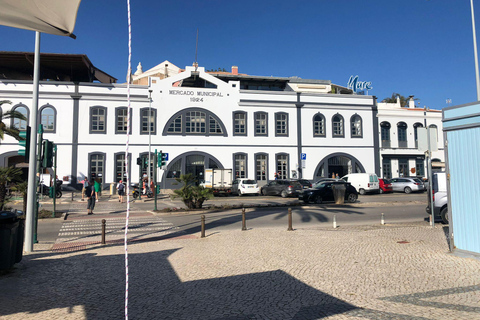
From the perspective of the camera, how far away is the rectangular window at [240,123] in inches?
1448

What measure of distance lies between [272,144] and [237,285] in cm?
3155

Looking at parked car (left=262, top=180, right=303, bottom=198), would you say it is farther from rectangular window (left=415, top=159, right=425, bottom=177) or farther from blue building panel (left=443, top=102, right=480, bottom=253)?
blue building panel (left=443, top=102, right=480, bottom=253)

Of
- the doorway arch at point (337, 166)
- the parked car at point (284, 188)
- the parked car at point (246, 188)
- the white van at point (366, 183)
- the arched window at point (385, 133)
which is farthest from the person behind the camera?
the arched window at point (385, 133)

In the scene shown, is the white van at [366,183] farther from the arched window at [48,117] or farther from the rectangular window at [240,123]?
Answer: the arched window at [48,117]

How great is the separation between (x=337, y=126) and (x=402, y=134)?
27.1 ft

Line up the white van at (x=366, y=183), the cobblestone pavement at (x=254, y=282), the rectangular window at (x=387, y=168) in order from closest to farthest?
the cobblestone pavement at (x=254, y=282), the white van at (x=366, y=183), the rectangular window at (x=387, y=168)

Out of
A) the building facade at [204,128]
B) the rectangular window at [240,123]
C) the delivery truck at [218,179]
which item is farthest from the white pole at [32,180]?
the rectangular window at [240,123]

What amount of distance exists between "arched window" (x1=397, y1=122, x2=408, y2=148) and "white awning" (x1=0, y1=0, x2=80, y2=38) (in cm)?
4227

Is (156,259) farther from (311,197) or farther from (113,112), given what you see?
(113,112)

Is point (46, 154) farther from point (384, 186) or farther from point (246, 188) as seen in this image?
point (384, 186)

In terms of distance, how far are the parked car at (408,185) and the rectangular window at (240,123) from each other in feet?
49.8

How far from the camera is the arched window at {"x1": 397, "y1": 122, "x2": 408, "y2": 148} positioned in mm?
41219

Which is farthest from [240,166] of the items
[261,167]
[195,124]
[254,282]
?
[254,282]

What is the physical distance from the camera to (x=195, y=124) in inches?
1405
